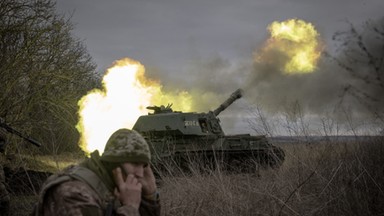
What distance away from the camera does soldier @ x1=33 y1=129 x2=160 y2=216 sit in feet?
6.89

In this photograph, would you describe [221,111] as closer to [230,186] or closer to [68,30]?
[68,30]

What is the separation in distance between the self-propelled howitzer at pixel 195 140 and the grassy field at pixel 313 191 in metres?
5.57

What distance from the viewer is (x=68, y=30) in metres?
14.4

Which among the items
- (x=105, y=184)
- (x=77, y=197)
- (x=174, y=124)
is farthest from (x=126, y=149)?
(x=174, y=124)

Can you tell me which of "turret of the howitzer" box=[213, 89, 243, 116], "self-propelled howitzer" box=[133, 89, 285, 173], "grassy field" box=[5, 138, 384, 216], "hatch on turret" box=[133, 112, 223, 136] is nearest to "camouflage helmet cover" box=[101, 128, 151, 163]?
"grassy field" box=[5, 138, 384, 216]

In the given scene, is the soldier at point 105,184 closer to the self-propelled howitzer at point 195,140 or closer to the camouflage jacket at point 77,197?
the camouflage jacket at point 77,197

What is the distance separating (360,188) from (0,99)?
10.4 metres

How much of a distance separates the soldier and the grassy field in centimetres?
212

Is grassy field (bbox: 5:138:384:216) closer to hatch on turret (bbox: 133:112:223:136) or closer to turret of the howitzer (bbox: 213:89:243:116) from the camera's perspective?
hatch on turret (bbox: 133:112:223:136)

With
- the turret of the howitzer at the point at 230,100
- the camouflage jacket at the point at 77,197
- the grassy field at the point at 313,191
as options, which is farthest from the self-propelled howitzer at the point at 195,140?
the camouflage jacket at the point at 77,197

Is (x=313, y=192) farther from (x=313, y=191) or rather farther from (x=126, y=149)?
(x=126, y=149)

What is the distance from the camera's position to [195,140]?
12922mm

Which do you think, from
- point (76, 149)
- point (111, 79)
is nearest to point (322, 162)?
point (111, 79)

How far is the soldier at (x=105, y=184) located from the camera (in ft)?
6.89
